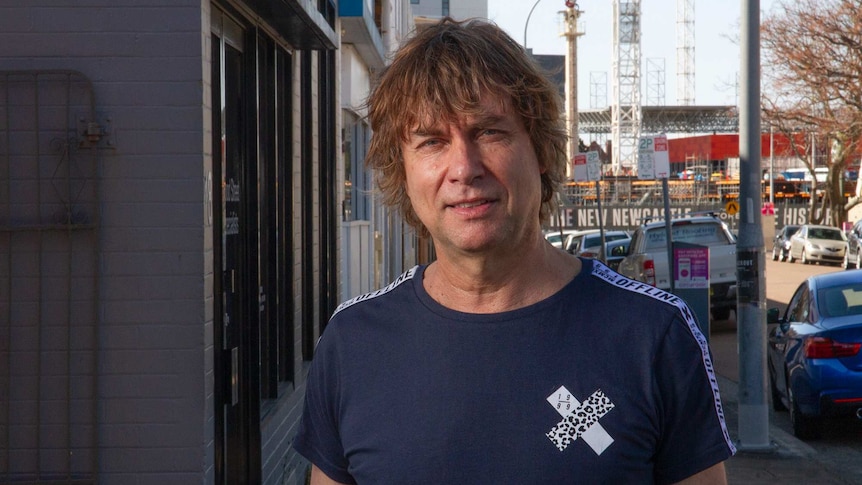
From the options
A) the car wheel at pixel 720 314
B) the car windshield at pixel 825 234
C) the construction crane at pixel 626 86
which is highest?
the construction crane at pixel 626 86

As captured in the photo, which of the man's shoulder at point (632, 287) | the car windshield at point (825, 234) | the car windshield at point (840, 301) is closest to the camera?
the man's shoulder at point (632, 287)

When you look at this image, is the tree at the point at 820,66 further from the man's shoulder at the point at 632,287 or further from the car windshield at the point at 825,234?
the man's shoulder at the point at 632,287

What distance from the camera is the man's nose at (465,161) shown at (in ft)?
7.48

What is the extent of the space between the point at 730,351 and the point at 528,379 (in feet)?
52.1

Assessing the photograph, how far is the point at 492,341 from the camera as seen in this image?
223 cm

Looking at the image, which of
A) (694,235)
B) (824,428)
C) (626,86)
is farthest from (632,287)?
(626,86)

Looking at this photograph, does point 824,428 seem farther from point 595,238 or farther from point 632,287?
point 595,238

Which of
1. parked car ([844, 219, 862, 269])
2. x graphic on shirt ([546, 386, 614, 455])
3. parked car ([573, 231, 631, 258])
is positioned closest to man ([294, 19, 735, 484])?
x graphic on shirt ([546, 386, 614, 455])

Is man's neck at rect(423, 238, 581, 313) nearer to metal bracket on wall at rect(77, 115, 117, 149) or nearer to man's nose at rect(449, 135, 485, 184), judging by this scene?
man's nose at rect(449, 135, 485, 184)

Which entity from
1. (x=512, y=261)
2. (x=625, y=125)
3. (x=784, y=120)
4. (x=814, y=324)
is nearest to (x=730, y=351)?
(x=814, y=324)

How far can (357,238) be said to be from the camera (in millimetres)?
12258

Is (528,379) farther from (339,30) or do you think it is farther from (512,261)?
(339,30)

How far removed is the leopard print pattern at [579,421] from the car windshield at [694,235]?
1823 centimetres

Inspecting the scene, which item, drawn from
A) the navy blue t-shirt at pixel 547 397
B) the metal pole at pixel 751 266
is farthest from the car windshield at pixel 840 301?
the navy blue t-shirt at pixel 547 397
